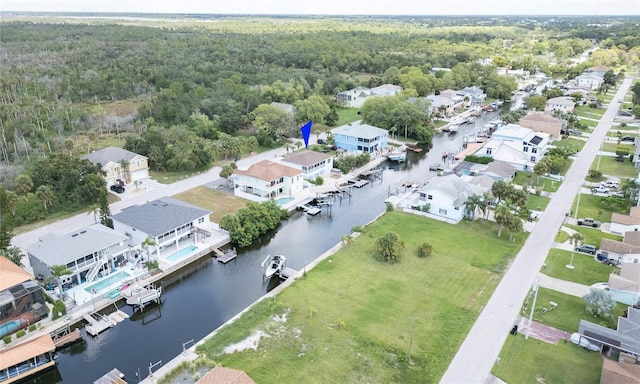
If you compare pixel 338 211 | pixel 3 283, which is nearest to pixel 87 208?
pixel 3 283

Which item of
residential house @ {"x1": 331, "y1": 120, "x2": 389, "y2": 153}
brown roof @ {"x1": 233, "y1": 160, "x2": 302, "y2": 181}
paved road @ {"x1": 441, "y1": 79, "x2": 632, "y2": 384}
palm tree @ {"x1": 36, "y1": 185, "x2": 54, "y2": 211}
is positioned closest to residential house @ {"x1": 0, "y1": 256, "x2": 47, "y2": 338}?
palm tree @ {"x1": 36, "y1": 185, "x2": 54, "y2": 211}

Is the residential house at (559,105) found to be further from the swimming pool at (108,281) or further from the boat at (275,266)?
the swimming pool at (108,281)

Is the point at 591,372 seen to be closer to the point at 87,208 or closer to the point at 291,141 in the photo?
the point at 87,208

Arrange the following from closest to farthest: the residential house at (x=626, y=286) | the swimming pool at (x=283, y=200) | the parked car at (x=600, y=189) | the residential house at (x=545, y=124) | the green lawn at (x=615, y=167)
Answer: the residential house at (x=626, y=286), the swimming pool at (x=283, y=200), the parked car at (x=600, y=189), the green lawn at (x=615, y=167), the residential house at (x=545, y=124)

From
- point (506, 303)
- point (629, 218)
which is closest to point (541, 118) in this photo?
A: point (629, 218)

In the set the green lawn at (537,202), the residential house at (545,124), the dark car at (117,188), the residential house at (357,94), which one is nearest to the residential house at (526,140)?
the residential house at (545,124)

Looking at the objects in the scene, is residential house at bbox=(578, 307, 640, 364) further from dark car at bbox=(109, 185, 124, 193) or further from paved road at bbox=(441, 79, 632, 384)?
dark car at bbox=(109, 185, 124, 193)

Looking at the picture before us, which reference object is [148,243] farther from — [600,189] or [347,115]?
[347,115]
